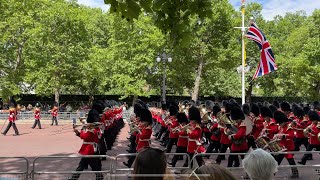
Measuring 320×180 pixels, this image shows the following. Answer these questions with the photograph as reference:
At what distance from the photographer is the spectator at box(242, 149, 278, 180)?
10.5ft

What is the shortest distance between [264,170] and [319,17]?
46.7 m

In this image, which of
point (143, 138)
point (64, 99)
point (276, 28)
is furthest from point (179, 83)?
point (143, 138)

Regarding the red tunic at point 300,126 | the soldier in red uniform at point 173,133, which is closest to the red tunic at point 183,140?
the soldier in red uniform at point 173,133

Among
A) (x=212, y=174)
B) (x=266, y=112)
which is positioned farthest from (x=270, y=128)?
(x=212, y=174)

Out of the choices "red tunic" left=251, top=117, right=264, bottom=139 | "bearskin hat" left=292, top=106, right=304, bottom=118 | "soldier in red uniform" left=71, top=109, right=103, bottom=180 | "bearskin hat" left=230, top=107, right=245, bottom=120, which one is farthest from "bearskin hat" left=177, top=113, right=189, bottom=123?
"bearskin hat" left=292, top=106, right=304, bottom=118

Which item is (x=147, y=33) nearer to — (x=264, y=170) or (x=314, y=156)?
(x=314, y=156)

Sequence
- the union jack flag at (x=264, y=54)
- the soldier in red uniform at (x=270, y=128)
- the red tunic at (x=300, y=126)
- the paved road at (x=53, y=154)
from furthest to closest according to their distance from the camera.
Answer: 1. the union jack flag at (x=264, y=54)
2. the red tunic at (x=300, y=126)
3. the soldier in red uniform at (x=270, y=128)
4. the paved road at (x=53, y=154)

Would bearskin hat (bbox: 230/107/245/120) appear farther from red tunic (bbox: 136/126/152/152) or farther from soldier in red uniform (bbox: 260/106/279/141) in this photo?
red tunic (bbox: 136/126/152/152)

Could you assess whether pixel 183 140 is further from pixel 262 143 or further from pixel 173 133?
pixel 262 143

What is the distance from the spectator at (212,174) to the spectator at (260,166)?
0.81 meters

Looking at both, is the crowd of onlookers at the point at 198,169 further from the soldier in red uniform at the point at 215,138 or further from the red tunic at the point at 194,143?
the soldier in red uniform at the point at 215,138

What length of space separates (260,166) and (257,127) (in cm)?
991

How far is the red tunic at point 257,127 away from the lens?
495 inches

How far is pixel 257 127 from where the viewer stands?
Answer: 12.8m
